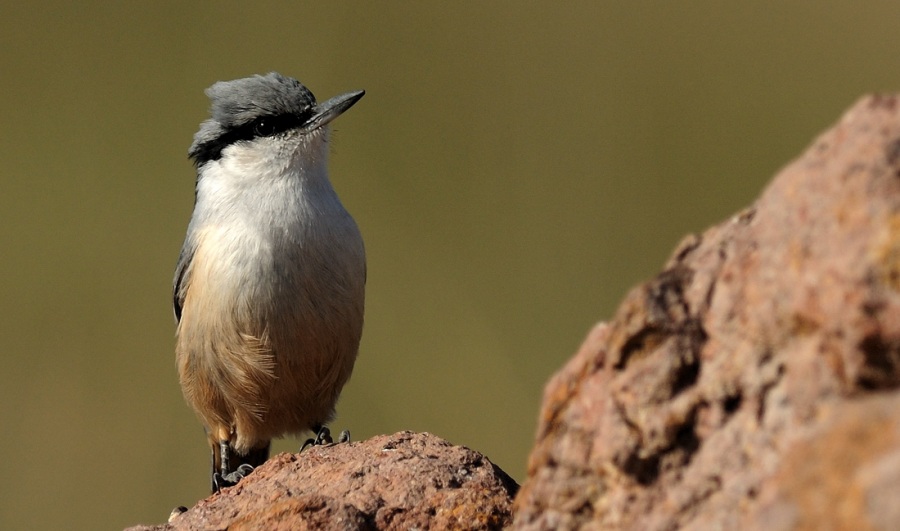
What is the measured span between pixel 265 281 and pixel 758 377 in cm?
323

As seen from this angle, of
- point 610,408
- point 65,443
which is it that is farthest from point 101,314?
point 610,408

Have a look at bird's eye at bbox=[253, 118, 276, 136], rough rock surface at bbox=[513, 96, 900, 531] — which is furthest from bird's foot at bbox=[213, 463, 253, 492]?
rough rock surface at bbox=[513, 96, 900, 531]

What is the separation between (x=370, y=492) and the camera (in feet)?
9.75

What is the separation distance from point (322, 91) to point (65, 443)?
3363 mm

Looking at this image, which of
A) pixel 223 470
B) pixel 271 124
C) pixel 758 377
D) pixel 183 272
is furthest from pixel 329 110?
pixel 758 377

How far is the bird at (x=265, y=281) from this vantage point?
4.88 metres

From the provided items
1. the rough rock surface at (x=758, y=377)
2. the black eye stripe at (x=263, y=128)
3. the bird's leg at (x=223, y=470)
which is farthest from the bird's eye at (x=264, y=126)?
the rough rock surface at (x=758, y=377)

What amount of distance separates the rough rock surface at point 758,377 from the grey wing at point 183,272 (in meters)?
3.35

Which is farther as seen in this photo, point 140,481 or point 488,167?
point 488,167

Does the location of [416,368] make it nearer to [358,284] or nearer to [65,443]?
[65,443]

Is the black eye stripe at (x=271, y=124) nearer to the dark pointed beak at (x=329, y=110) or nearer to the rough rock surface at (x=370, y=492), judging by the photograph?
the dark pointed beak at (x=329, y=110)

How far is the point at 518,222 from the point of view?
8.46 meters

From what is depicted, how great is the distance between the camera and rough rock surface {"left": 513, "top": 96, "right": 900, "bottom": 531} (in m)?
1.58

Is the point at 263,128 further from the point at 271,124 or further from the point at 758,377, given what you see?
the point at 758,377
